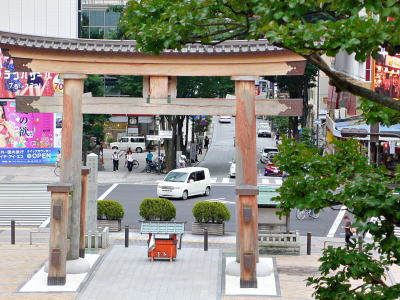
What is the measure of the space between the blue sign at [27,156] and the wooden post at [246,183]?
1346 inches

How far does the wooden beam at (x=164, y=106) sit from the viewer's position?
24.8 metres

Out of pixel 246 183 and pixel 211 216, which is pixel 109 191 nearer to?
pixel 211 216

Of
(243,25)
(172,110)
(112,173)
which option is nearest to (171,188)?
(112,173)

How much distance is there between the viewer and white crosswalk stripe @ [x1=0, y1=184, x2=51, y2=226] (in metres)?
36.2

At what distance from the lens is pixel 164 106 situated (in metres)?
24.8

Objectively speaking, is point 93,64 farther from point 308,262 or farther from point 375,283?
point 375,283

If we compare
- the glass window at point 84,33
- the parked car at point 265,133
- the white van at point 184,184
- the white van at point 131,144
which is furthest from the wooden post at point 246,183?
the parked car at point 265,133

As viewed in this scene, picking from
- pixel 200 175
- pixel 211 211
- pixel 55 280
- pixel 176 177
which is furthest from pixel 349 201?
pixel 200 175

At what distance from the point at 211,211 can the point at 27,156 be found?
27584 mm

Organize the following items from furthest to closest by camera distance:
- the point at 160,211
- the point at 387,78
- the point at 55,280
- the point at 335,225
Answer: the point at 387,78 → the point at 335,225 → the point at 160,211 → the point at 55,280

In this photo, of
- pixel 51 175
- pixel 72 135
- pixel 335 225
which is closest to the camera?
pixel 72 135

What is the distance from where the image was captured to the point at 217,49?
80.1 ft

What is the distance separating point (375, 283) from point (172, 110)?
565 inches

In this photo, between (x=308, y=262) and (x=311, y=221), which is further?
(x=311, y=221)
